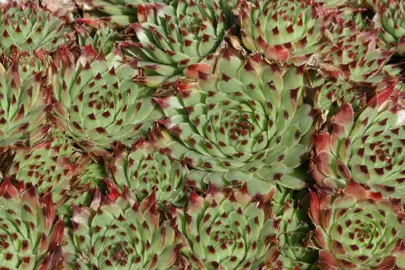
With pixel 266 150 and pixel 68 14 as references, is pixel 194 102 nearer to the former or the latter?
pixel 266 150

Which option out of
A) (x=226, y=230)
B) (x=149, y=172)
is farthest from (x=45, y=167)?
(x=226, y=230)

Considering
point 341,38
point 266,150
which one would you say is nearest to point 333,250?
point 266,150

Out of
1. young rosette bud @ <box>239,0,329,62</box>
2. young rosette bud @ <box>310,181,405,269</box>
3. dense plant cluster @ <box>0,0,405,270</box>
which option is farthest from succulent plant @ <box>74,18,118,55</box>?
young rosette bud @ <box>310,181,405,269</box>

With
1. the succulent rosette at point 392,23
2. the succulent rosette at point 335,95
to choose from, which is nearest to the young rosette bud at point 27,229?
the succulent rosette at point 335,95

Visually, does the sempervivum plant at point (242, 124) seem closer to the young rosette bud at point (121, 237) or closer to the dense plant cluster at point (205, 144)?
the dense plant cluster at point (205, 144)

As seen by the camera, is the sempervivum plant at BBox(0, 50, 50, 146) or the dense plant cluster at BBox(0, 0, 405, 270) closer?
the dense plant cluster at BBox(0, 0, 405, 270)

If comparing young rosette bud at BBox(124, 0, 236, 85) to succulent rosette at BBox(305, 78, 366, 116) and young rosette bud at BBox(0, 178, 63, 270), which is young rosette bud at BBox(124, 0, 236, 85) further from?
young rosette bud at BBox(0, 178, 63, 270)

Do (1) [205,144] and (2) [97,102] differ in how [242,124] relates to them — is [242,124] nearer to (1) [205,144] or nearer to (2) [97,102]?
(1) [205,144]
